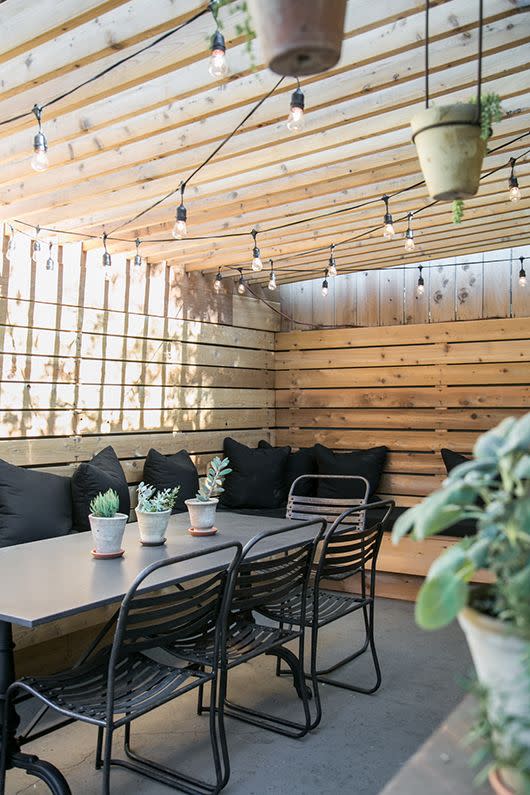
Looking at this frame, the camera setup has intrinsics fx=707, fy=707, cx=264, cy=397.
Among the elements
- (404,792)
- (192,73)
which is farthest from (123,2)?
(404,792)

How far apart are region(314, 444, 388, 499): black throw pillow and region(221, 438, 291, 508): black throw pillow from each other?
34 centimetres

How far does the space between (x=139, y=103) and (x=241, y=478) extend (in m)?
3.67

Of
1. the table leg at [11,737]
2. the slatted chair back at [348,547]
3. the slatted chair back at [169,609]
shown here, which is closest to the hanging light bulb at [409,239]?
the slatted chair back at [348,547]

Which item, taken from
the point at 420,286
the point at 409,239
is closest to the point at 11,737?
the point at 409,239

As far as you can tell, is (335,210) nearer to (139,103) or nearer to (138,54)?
(139,103)

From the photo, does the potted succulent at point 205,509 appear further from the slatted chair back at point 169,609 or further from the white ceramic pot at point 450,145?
the white ceramic pot at point 450,145

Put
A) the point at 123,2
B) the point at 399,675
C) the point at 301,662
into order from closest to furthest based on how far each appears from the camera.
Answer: the point at 123,2, the point at 301,662, the point at 399,675

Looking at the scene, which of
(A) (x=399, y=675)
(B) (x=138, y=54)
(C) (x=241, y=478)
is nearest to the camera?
(B) (x=138, y=54)

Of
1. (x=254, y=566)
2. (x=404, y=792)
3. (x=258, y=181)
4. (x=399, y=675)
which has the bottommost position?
(x=399, y=675)

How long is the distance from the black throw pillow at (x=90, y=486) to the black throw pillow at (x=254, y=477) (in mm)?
1323

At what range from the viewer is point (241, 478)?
609 centimetres

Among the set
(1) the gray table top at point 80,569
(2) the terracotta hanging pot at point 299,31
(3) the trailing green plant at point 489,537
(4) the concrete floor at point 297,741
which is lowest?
(4) the concrete floor at point 297,741

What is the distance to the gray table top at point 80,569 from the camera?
7.25ft

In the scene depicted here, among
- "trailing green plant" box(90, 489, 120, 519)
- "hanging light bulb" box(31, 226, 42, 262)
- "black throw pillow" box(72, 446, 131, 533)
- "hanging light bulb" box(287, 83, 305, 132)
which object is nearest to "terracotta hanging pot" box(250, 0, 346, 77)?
"hanging light bulb" box(287, 83, 305, 132)
